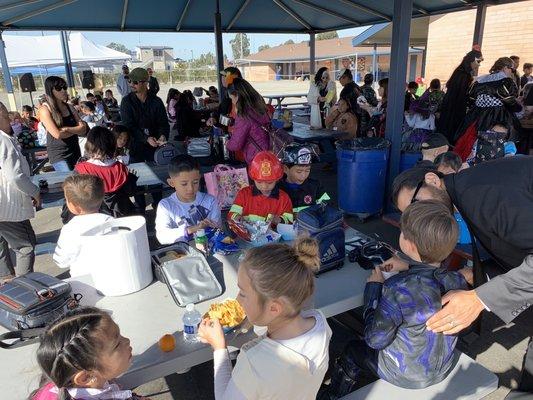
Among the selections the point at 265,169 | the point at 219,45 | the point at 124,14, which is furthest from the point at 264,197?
the point at 124,14

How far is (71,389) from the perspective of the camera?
1182 mm

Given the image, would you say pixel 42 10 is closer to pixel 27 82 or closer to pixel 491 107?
pixel 27 82

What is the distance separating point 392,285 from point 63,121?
3880 millimetres

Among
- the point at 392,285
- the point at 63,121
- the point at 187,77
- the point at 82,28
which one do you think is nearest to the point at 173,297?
the point at 392,285

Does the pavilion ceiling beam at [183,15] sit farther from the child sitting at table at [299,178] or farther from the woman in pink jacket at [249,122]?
the child sitting at table at [299,178]

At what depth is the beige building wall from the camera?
1395 cm

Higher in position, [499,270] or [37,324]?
[37,324]

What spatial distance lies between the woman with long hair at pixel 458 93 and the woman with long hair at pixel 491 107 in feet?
0.66

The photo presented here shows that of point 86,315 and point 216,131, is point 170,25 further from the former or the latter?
point 86,315

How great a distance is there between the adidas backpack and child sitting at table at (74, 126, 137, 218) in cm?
185

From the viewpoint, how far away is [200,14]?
26.0 ft

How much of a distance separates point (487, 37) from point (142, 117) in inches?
609

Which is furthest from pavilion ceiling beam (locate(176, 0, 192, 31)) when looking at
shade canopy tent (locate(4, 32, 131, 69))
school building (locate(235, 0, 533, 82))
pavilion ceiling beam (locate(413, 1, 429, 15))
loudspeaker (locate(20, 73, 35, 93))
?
shade canopy tent (locate(4, 32, 131, 69))

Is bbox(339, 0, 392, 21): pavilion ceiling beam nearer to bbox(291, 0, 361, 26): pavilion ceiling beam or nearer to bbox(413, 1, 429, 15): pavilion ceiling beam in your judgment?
bbox(413, 1, 429, 15): pavilion ceiling beam
